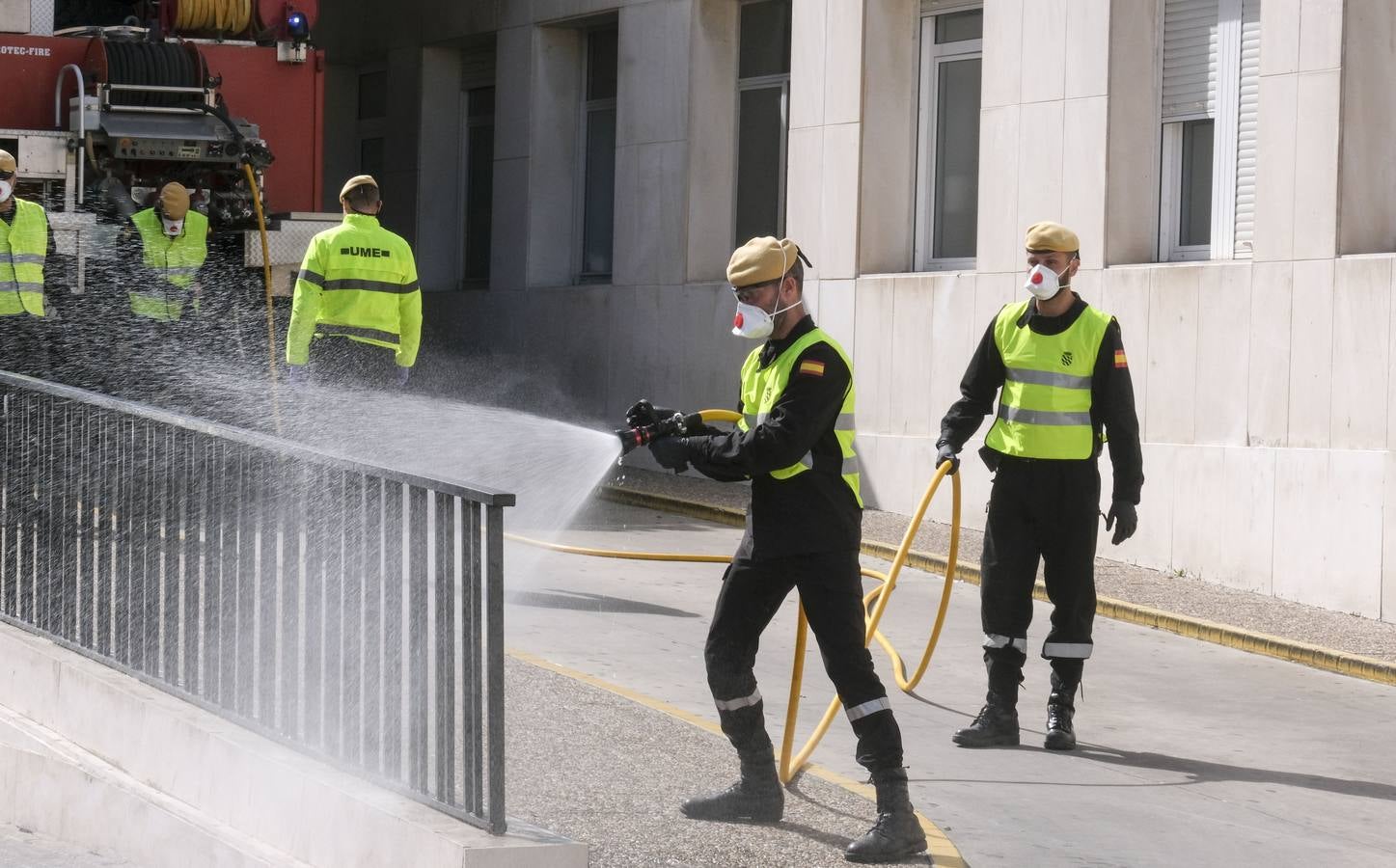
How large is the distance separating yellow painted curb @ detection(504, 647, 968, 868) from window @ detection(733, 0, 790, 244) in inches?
359

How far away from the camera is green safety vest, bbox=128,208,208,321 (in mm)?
12602

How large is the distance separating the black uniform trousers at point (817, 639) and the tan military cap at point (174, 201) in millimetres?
7791

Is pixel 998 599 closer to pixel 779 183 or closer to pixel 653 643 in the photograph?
pixel 653 643

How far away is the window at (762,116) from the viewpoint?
1656 centimetres

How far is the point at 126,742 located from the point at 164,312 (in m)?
7.48

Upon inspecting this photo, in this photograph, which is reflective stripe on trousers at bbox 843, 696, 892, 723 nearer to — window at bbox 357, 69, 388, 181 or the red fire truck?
the red fire truck

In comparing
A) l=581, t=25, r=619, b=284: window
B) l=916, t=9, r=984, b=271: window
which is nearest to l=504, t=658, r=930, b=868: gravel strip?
l=916, t=9, r=984, b=271: window

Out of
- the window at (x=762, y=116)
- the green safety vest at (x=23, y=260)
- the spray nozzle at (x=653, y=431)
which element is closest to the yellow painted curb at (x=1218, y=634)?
the spray nozzle at (x=653, y=431)

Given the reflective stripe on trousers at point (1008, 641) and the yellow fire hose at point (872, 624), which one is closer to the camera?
the yellow fire hose at point (872, 624)

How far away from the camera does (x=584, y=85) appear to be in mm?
19031

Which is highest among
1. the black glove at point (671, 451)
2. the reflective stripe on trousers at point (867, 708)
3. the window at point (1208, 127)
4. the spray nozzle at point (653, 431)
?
the window at point (1208, 127)

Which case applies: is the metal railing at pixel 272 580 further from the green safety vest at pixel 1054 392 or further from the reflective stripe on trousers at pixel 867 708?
the green safety vest at pixel 1054 392

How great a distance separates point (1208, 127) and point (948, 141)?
2762 millimetres

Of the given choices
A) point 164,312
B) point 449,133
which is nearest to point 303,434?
point 164,312
